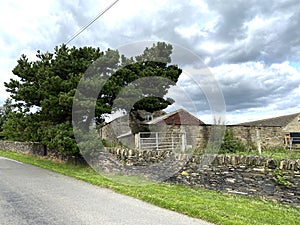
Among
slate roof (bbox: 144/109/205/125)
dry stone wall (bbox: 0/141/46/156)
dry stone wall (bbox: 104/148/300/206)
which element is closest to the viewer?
dry stone wall (bbox: 104/148/300/206)

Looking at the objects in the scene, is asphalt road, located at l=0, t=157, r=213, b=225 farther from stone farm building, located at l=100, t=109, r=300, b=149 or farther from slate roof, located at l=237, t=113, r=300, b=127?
slate roof, located at l=237, t=113, r=300, b=127

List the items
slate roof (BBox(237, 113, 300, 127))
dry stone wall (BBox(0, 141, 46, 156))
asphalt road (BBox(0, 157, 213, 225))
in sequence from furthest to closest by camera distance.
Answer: slate roof (BBox(237, 113, 300, 127)), dry stone wall (BBox(0, 141, 46, 156)), asphalt road (BBox(0, 157, 213, 225))

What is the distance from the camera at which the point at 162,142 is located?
54.0ft

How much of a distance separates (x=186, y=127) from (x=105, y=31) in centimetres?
942

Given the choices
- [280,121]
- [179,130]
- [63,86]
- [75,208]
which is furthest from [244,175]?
[280,121]

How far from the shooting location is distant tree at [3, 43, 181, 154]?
13961 mm

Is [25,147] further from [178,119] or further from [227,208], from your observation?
[227,208]

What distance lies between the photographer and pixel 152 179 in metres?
10.4

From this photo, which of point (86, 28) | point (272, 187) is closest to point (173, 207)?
point (272, 187)

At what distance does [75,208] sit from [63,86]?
31.6 ft

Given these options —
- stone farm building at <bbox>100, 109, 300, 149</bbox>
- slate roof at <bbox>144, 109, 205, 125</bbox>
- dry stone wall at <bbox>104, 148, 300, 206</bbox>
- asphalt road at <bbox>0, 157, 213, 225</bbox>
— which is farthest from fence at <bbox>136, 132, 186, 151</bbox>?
asphalt road at <bbox>0, 157, 213, 225</bbox>

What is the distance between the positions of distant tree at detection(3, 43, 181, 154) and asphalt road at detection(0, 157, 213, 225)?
5.65m

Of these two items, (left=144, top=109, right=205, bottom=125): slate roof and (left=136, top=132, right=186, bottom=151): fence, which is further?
(left=144, top=109, right=205, bottom=125): slate roof

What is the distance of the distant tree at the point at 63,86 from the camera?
45.8 ft
